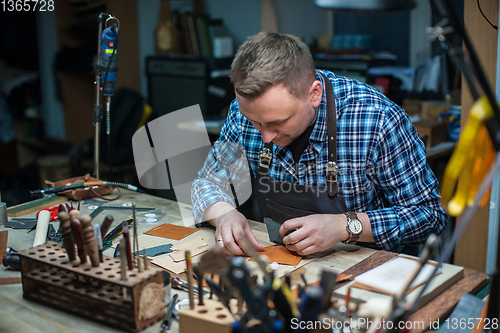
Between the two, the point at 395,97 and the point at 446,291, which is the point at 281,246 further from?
the point at 395,97

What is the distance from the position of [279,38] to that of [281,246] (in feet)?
2.08

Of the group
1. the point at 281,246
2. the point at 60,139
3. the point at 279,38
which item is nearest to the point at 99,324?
the point at 281,246

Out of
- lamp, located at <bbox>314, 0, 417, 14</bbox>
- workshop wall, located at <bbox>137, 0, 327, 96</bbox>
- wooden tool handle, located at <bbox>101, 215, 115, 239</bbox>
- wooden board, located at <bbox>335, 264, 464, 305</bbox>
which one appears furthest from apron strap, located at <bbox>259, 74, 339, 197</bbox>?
workshop wall, located at <bbox>137, 0, 327, 96</bbox>

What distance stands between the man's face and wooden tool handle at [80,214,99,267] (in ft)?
1.91

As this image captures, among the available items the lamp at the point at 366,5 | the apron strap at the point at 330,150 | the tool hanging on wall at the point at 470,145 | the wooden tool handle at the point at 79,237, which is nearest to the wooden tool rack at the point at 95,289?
the wooden tool handle at the point at 79,237

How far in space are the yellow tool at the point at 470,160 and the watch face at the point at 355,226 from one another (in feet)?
2.18

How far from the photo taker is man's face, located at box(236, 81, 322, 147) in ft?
4.39

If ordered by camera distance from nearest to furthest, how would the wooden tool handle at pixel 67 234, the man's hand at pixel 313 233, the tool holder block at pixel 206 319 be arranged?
the tool holder block at pixel 206 319 → the wooden tool handle at pixel 67 234 → the man's hand at pixel 313 233

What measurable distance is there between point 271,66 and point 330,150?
0.39 m

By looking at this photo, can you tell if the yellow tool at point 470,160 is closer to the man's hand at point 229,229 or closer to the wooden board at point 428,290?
the wooden board at point 428,290

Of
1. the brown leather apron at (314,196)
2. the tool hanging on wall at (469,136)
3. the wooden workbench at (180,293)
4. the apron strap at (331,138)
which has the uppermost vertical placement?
the tool hanging on wall at (469,136)

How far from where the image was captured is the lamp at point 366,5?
243cm

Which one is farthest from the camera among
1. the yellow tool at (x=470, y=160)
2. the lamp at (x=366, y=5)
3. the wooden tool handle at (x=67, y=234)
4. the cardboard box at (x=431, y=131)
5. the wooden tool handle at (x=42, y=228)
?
the cardboard box at (x=431, y=131)

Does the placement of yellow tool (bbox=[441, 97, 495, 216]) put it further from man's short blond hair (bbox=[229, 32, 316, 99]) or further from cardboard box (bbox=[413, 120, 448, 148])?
cardboard box (bbox=[413, 120, 448, 148])
